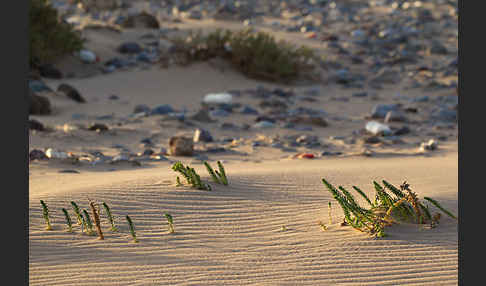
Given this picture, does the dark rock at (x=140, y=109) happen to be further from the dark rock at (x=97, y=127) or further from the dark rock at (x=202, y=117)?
the dark rock at (x=97, y=127)

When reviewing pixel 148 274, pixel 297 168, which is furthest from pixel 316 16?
pixel 148 274

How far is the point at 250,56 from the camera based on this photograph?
40.0 ft

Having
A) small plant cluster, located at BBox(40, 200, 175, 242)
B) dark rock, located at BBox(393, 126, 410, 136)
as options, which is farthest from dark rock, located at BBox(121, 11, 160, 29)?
small plant cluster, located at BBox(40, 200, 175, 242)

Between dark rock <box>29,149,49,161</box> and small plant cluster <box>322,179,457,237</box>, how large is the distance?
11.7ft

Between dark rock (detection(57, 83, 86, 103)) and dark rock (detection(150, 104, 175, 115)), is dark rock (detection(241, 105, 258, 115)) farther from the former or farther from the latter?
dark rock (detection(57, 83, 86, 103))

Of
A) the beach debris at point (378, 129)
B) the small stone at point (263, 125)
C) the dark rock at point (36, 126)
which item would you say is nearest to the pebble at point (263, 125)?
the small stone at point (263, 125)

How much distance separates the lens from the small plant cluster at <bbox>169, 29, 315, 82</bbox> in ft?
39.4

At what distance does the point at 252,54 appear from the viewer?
40.0 ft

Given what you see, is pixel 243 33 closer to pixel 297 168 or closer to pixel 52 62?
pixel 52 62

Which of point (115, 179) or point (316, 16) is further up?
point (316, 16)

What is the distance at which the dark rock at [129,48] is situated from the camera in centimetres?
1361

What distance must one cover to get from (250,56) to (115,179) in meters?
7.44

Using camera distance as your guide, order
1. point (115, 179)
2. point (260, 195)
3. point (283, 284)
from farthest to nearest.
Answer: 1. point (115, 179)
2. point (260, 195)
3. point (283, 284)

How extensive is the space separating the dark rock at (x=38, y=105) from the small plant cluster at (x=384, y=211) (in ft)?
20.5
